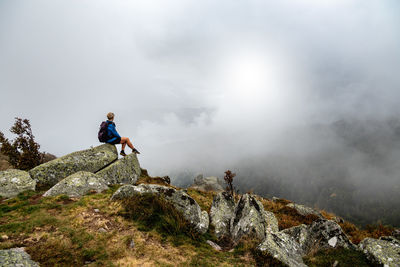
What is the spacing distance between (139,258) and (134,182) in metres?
11.9

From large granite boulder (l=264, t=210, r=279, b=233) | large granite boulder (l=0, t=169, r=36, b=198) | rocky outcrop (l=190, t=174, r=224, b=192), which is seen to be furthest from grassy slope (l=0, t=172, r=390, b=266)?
rocky outcrop (l=190, t=174, r=224, b=192)

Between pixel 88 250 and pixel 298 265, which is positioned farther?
pixel 298 265

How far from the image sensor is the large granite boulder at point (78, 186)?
11578mm

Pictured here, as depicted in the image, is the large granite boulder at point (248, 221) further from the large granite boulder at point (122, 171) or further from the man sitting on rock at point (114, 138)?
the man sitting on rock at point (114, 138)

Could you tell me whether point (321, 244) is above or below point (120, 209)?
above

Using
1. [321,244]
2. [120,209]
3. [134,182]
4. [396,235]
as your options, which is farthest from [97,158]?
[396,235]

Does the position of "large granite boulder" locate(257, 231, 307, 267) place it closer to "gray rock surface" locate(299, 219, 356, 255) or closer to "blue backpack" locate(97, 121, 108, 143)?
"gray rock surface" locate(299, 219, 356, 255)

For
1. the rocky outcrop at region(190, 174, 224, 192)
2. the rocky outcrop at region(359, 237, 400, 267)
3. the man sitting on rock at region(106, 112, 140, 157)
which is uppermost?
the man sitting on rock at region(106, 112, 140, 157)

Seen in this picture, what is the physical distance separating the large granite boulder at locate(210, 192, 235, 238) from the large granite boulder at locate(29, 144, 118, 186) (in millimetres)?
11000

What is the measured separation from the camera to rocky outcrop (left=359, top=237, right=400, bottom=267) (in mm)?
7854

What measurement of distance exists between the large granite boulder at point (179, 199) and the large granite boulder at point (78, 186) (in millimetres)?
2801

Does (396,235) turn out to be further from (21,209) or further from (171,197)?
(21,209)

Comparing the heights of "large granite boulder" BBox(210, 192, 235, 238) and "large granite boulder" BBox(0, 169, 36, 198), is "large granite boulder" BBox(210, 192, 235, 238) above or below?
above

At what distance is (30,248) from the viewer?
6.20 meters
